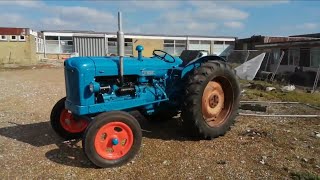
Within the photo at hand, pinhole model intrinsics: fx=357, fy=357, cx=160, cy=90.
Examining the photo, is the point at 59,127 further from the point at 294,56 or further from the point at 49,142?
the point at 294,56

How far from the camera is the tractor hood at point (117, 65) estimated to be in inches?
216

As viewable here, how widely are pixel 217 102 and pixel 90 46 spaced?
3405 cm

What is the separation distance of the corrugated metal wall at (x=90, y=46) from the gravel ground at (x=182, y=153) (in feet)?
104

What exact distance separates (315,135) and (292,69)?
54.2 feet

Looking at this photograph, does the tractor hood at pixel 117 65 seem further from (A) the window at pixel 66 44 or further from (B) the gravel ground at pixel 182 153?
(A) the window at pixel 66 44

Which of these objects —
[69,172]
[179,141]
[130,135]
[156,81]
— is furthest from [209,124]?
[69,172]

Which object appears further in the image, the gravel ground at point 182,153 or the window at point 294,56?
the window at point 294,56

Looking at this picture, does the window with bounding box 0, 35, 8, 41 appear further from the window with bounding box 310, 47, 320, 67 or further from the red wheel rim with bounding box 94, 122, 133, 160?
the red wheel rim with bounding box 94, 122, 133, 160

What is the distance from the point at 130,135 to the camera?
5328 mm

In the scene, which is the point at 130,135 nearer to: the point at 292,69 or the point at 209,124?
the point at 209,124

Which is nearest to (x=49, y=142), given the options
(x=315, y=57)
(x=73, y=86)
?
(x=73, y=86)

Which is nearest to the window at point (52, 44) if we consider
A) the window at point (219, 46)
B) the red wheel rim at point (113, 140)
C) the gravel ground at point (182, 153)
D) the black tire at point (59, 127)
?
the window at point (219, 46)

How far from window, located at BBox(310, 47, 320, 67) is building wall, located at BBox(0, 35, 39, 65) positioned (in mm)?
24978

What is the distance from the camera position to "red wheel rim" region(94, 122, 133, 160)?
16.7 ft
